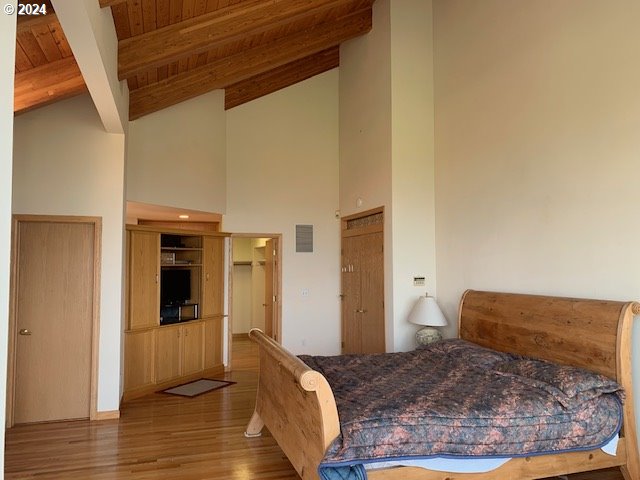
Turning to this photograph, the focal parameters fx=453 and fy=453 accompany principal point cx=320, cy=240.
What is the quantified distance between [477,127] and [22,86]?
408 cm

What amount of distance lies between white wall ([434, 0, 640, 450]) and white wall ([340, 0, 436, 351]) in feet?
0.50

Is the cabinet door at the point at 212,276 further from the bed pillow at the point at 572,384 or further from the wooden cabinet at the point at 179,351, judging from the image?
the bed pillow at the point at 572,384

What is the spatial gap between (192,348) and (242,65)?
11.9ft

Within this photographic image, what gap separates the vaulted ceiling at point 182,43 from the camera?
11.2 ft

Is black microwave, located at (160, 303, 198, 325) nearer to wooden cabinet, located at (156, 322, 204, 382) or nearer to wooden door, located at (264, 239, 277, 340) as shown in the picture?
wooden cabinet, located at (156, 322, 204, 382)

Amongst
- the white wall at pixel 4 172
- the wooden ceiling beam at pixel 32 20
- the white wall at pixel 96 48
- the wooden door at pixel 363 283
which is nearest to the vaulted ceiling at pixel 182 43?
the wooden ceiling beam at pixel 32 20

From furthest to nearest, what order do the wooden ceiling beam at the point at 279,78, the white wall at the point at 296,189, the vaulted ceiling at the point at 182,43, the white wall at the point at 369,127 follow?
the white wall at the point at 296,189 < the wooden ceiling beam at the point at 279,78 < the white wall at the point at 369,127 < the vaulted ceiling at the point at 182,43

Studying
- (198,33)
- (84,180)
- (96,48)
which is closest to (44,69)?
(84,180)

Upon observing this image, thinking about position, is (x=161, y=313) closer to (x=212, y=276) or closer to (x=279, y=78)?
(x=212, y=276)

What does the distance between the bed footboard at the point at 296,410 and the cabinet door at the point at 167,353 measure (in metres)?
1.99

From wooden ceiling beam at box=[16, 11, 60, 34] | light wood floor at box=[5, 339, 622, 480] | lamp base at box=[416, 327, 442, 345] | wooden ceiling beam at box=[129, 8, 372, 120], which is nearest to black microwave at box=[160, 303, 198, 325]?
light wood floor at box=[5, 339, 622, 480]

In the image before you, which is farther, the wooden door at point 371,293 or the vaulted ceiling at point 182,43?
the wooden door at point 371,293

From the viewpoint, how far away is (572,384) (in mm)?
2814

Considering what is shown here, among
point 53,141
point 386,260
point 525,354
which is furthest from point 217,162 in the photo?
point 525,354
